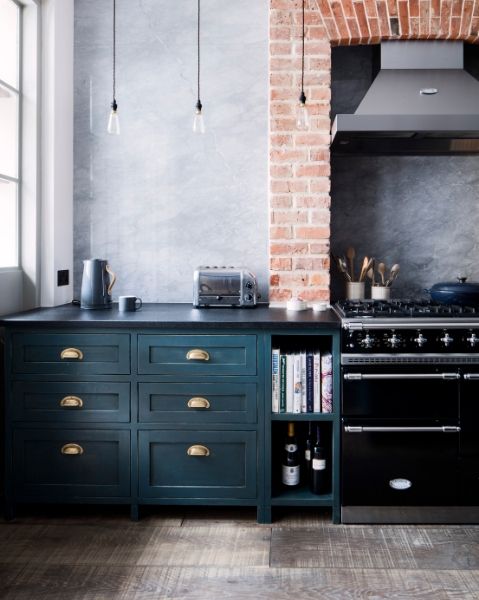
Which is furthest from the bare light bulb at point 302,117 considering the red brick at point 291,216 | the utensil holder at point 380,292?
the utensil holder at point 380,292

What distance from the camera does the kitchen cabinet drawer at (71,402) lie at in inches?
97.1

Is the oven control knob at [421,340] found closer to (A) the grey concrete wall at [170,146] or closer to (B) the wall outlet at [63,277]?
(A) the grey concrete wall at [170,146]

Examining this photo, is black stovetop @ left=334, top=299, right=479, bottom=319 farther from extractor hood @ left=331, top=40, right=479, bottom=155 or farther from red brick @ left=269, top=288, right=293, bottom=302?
extractor hood @ left=331, top=40, right=479, bottom=155

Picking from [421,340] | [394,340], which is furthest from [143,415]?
[421,340]

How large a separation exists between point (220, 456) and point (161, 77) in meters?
2.07

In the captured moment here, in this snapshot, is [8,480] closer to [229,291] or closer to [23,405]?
[23,405]

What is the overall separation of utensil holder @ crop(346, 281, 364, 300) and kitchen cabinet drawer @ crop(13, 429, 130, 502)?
142 cm

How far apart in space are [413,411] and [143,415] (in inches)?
45.4

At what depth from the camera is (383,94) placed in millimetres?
2867

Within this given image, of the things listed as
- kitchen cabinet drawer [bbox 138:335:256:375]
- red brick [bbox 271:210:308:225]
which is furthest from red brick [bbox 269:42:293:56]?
kitchen cabinet drawer [bbox 138:335:256:375]

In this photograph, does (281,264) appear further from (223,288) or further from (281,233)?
(223,288)

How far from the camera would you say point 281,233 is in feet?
9.91

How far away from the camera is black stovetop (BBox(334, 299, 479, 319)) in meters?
2.43

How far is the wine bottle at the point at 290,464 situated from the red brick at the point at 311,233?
100cm
